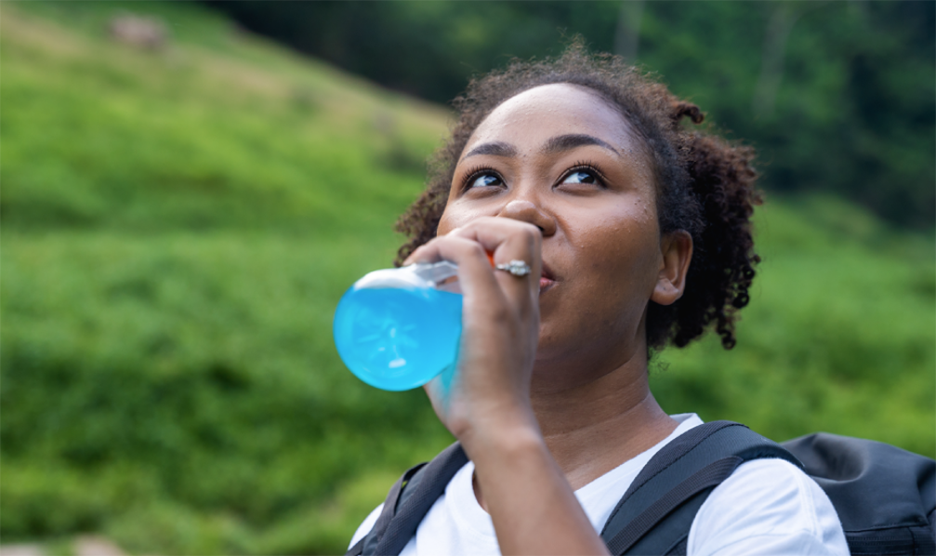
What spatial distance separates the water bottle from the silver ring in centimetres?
7

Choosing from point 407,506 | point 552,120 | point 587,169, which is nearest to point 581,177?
point 587,169

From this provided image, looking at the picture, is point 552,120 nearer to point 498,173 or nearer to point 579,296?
point 498,173

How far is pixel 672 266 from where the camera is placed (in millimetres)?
1923

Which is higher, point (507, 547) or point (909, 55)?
point (909, 55)

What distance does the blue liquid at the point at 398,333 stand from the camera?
3.79 feet

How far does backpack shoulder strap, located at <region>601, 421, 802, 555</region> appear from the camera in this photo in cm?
132

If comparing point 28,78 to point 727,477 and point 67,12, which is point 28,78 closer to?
point 67,12

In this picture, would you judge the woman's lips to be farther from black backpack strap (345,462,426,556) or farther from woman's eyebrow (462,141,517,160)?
black backpack strap (345,462,426,556)

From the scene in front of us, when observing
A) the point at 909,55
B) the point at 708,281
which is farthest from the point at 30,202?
the point at 909,55

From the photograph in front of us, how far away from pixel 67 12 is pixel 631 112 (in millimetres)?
19242

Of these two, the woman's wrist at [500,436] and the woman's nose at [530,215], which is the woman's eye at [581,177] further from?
the woman's wrist at [500,436]

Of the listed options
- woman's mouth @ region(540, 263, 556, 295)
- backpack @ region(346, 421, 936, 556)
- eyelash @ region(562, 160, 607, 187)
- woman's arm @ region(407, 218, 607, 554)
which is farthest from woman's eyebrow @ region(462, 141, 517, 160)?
backpack @ region(346, 421, 936, 556)

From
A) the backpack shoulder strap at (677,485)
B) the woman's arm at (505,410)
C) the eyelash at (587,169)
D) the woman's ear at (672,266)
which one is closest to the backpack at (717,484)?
the backpack shoulder strap at (677,485)

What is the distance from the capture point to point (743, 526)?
1.27 m
